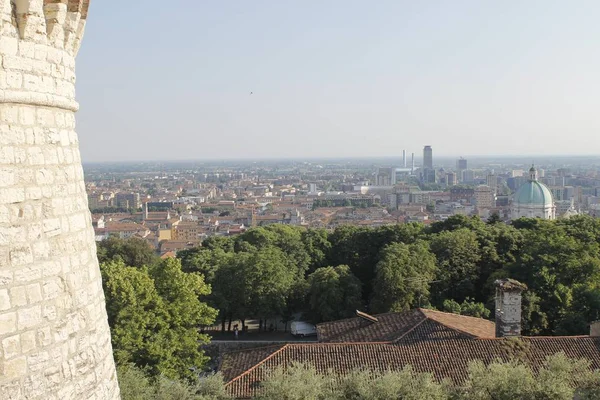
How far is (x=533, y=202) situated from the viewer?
73562 millimetres

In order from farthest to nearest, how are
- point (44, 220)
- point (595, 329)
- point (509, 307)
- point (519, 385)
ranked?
point (595, 329) → point (509, 307) → point (519, 385) → point (44, 220)

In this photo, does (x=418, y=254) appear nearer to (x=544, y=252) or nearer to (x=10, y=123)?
(x=544, y=252)

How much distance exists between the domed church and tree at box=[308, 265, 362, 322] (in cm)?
5139

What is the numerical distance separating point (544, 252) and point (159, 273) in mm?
16987

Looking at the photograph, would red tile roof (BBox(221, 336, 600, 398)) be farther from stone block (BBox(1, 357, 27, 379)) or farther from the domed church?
the domed church

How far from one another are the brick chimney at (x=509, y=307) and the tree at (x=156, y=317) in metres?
9.32

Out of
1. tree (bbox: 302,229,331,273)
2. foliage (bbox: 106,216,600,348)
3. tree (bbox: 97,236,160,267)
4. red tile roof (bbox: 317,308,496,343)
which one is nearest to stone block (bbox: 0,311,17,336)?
red tile roof (bbox: 317,308,496,343)

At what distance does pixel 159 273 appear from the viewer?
67.6 ft

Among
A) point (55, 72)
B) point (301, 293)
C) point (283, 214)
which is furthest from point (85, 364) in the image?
point (283, 214)

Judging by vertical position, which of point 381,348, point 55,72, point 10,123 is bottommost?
point 381,348

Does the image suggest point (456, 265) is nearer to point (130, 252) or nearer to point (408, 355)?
point (408, 355)

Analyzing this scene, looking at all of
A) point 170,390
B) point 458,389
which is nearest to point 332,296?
point 170,390

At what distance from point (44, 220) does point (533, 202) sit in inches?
2984

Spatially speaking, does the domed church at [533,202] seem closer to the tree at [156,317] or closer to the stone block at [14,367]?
the tree at [156,317]
